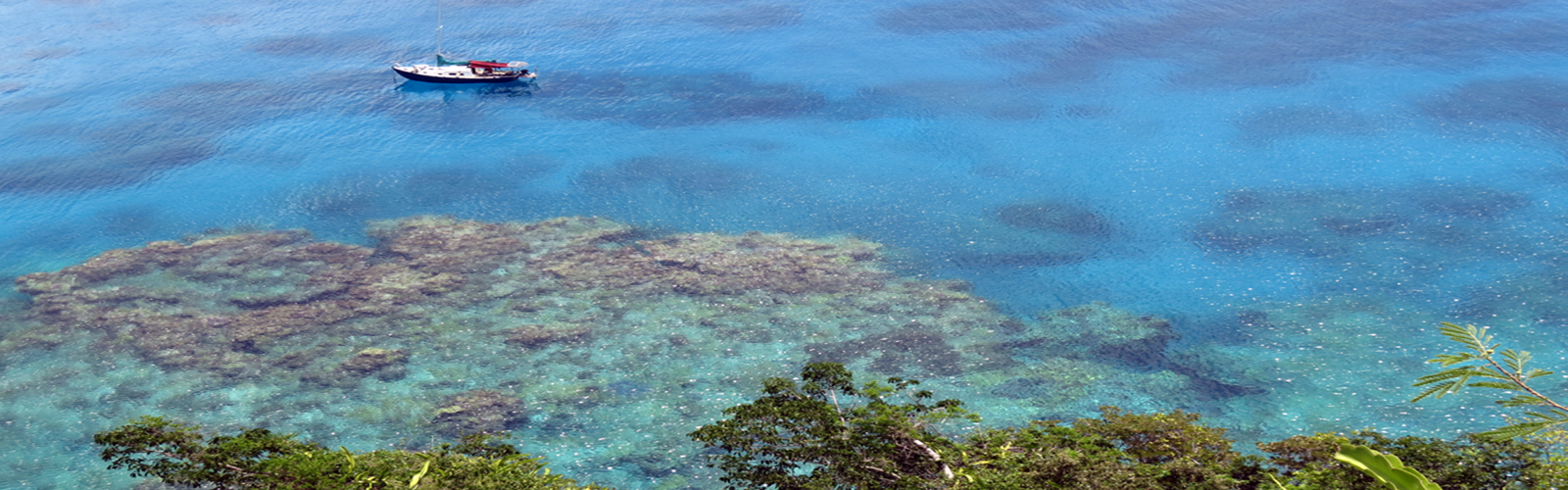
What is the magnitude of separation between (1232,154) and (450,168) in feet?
98.3

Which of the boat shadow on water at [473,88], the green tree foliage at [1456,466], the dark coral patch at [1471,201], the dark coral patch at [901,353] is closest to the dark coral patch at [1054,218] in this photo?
the dark coral patch at [901,353]

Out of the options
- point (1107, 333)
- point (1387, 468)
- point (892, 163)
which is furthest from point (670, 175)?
point (1387, 468)

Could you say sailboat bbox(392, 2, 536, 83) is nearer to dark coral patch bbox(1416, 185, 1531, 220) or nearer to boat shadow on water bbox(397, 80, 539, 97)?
boat shadow on water bbox(397, 80, 539, 97)

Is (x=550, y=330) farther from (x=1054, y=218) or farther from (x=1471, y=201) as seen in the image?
(x=1471, y=201)

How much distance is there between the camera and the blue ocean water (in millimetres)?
24938

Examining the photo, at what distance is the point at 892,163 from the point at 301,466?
29.2 meters

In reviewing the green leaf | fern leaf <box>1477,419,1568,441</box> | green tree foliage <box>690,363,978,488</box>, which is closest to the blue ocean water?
green tree foliage <box>690,363,978,488</box>

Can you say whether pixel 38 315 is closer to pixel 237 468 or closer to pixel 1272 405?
pixel 237 468

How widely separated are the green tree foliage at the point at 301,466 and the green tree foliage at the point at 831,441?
2327 mm

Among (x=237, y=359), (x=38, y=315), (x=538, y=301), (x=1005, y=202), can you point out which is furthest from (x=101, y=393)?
(x=1005, y=202)

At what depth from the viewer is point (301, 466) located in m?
11.4

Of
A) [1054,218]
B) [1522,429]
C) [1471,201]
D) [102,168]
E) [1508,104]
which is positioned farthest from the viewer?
[102,168]

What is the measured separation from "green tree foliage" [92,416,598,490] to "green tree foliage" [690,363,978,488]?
7.64ft

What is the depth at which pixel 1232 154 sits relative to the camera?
3762 cm
